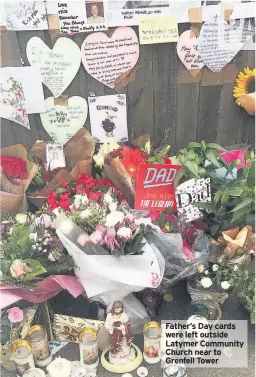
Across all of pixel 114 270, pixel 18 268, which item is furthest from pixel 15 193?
pixel 114 270

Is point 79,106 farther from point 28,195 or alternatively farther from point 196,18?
point 196,18

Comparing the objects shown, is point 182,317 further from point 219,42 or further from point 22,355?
point 219,42

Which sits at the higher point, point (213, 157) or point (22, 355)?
point (213, 157)

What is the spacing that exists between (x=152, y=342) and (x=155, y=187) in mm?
830

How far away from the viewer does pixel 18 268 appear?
221 cm

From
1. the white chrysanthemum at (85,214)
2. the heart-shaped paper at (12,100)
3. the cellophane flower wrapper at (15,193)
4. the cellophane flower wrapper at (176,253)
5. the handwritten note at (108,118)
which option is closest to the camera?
the white chrysanthemum at (85,214)

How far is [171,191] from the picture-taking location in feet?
8.71

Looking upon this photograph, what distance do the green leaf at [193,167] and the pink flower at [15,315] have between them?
115 centimetres

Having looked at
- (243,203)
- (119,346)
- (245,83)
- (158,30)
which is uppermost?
(158,30)

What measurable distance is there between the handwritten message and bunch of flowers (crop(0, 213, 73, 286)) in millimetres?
706

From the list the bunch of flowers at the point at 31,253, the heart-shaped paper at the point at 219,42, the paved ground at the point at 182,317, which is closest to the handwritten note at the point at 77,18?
the heart-shaped paper at the point at 219,42

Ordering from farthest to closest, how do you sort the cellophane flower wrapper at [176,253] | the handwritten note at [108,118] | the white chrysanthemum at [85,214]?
the handwritten note at [108,118]
the cellophane flower wrapper at [176,253]
the white chrysanthemum at [85,214]

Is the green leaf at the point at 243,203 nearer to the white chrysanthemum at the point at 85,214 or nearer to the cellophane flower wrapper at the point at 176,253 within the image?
the cellophane flower wrapper at the point at 176,253

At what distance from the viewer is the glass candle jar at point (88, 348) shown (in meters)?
2.29
